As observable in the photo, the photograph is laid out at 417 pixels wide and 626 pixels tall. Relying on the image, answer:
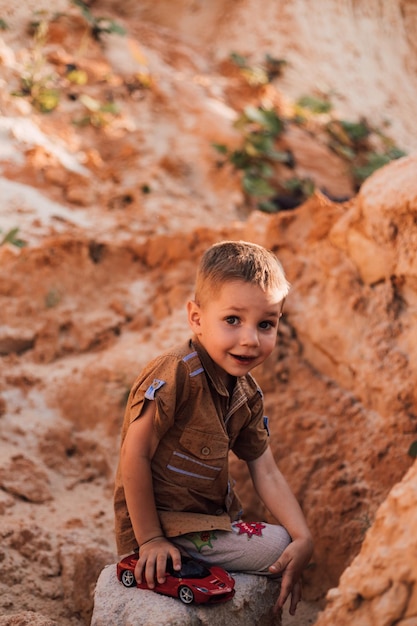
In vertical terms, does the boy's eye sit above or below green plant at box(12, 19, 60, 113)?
above

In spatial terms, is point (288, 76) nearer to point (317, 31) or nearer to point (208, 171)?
point (317, 31)

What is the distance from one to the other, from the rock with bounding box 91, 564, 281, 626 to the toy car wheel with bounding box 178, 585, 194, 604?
0.01 m

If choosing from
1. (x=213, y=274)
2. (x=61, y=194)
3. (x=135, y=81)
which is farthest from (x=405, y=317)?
(x=135, y=81)

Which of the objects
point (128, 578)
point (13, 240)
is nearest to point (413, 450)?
point (128, 578)

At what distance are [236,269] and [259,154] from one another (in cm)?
422

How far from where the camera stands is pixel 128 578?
184 cm

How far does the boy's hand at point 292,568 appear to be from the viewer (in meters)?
1.93

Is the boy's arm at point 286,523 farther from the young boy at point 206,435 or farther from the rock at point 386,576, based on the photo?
the rock at point 386,576

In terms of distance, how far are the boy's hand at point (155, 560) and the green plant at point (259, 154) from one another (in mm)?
3970

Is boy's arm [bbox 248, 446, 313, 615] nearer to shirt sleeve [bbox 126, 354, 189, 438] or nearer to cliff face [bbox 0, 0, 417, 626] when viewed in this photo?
cliff face [bbox 0, 0, 417, 626]

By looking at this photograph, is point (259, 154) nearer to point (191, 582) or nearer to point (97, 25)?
point (97, 25)

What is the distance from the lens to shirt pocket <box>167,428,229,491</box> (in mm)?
1942

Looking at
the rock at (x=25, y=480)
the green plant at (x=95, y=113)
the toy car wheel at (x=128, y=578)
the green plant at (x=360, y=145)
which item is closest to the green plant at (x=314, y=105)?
the green plant at (x=360, y=145)

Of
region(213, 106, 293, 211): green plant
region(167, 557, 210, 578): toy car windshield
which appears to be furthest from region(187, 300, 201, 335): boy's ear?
region(213, 106, 293, 211): green plant
